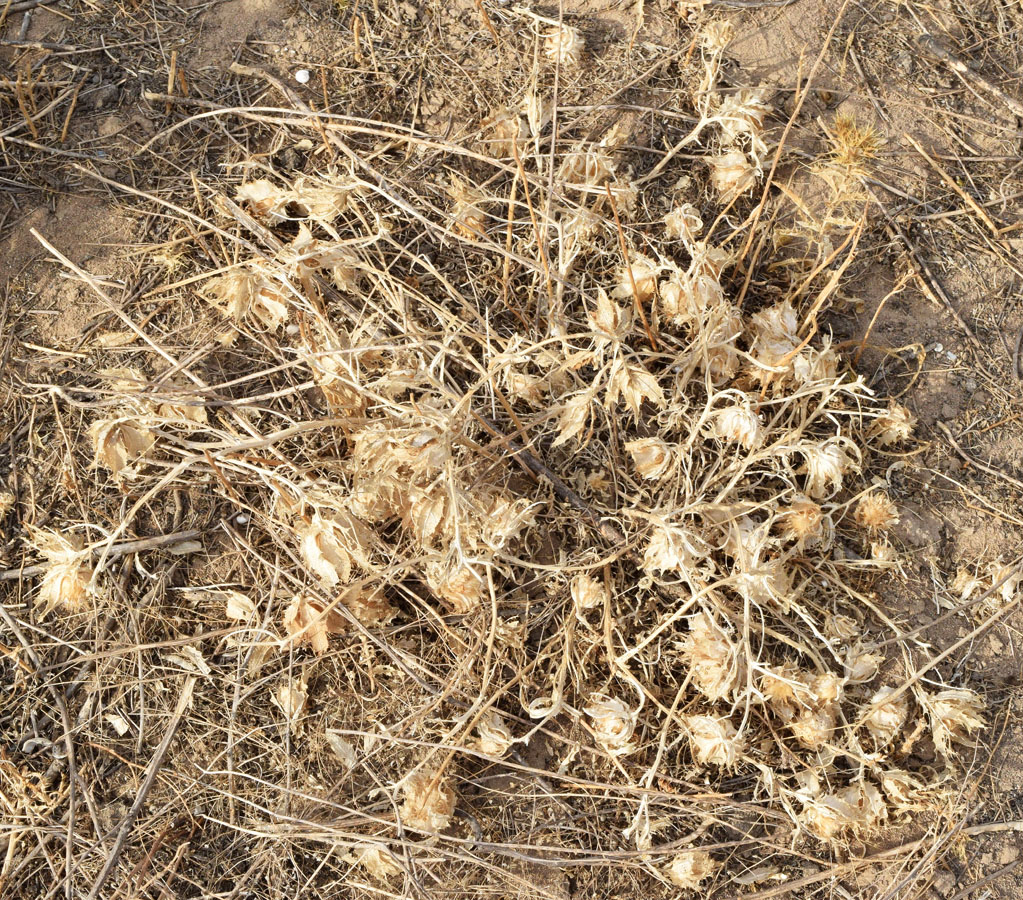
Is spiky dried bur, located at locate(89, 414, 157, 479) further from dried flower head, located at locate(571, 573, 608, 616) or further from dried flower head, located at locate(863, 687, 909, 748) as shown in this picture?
dried flower head, located at locate(863, 687, 909, 748)

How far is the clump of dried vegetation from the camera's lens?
186cm

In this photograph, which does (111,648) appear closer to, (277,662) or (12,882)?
(277,662)

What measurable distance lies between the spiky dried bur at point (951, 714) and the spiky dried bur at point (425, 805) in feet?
3.84

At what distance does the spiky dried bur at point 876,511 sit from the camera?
6.68ft

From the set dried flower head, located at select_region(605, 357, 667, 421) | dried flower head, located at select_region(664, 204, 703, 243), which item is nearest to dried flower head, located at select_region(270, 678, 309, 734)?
dried flower head, located at select_region(605, 357, 667, 421)

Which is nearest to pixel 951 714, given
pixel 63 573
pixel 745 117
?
pixel 745 117

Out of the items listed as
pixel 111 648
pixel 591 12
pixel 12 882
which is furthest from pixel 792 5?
pixel 12 882

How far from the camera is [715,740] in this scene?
1.82 meters

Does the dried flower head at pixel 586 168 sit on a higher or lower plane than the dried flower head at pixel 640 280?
higher

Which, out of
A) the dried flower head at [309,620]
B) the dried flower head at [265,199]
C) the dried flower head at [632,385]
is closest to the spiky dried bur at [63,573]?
the dried flower head at [309,620]

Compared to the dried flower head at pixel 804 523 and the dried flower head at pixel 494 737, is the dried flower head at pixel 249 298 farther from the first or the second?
the dried flower head at pixel 804 523

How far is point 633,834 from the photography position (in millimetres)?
1916

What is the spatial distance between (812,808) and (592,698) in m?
0.55

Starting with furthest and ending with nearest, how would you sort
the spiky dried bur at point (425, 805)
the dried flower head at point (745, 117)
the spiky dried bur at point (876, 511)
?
the dried flower head at point (745, 117) < the spiky dried bur at point (876, 511) < the spiky dried bur at point (425, 805)
